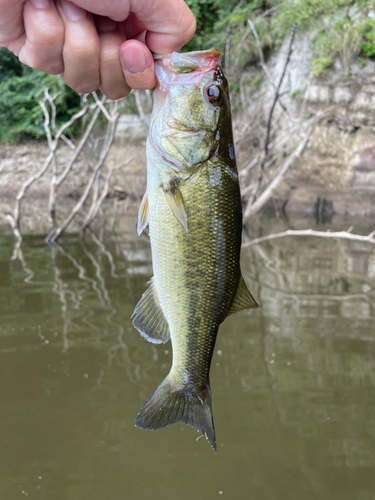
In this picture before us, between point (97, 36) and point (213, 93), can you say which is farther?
point (213, 93)

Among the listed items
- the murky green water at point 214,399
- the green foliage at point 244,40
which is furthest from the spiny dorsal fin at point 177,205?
the green foliage at point 244,40

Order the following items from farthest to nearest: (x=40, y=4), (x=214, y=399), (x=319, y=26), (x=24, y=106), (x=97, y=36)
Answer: (x=24, y=106)
(x=319, y=26)
(x=214, y=399)
(x=97, y=36)
(x=40, y=4)

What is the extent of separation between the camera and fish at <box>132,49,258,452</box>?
5.60 ft

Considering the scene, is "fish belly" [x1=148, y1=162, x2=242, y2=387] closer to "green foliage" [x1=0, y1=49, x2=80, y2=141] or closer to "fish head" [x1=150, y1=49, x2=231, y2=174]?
"fish head" [x1=150, y1=49, x2=231, y2=174]

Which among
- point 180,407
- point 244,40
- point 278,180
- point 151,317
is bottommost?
point 180,407

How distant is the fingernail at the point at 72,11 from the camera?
4.99 ft

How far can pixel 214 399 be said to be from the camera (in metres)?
4.60

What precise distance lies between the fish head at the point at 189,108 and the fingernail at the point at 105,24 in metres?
0.19

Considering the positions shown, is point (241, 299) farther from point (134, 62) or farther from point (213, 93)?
point (134, 62)

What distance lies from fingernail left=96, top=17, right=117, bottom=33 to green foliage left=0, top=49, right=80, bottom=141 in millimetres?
19074

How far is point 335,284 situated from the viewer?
25.5 ft

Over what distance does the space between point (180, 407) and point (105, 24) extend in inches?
59.8

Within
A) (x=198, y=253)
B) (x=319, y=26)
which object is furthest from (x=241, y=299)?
(x=319, y=26)

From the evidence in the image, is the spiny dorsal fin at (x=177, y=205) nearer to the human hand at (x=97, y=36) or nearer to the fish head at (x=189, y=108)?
the fish head at (x=189, y=108)
